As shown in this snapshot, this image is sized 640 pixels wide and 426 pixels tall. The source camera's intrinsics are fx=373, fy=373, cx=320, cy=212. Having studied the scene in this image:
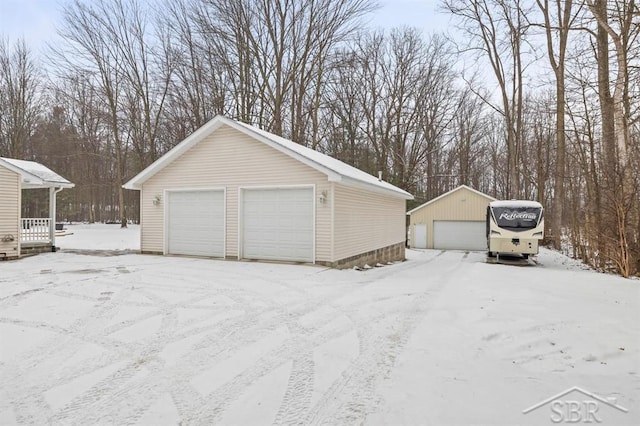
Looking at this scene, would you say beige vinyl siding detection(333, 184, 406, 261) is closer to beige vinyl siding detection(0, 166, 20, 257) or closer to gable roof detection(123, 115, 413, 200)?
gable roof detection(123, 115, 413, 200)

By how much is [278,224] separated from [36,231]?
28.6 feet

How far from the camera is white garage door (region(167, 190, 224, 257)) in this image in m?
11.2

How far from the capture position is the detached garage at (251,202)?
991 centimetres

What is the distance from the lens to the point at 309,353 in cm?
389

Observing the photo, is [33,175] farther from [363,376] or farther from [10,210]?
[363,376]

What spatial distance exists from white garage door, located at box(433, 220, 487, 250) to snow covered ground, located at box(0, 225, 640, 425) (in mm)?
16413

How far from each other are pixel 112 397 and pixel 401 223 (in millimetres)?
15436

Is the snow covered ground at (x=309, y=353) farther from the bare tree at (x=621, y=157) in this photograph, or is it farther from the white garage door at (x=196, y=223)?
the white garage door at (x=196, y=223)

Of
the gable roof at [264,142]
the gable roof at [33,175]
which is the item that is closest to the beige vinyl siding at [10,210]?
the gable roof at [33,175]

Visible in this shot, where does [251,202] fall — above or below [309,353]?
above

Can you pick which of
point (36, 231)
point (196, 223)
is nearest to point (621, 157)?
point (196, 223)

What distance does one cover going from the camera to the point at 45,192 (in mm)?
27797

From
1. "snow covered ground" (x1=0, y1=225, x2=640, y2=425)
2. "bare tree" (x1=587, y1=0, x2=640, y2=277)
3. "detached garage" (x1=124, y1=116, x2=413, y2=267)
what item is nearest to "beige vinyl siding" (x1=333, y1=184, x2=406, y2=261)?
"detached garage" (x1=124, y1=116, x2=413, y2=267)

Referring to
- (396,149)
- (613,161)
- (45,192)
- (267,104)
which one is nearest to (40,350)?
(613,161)
